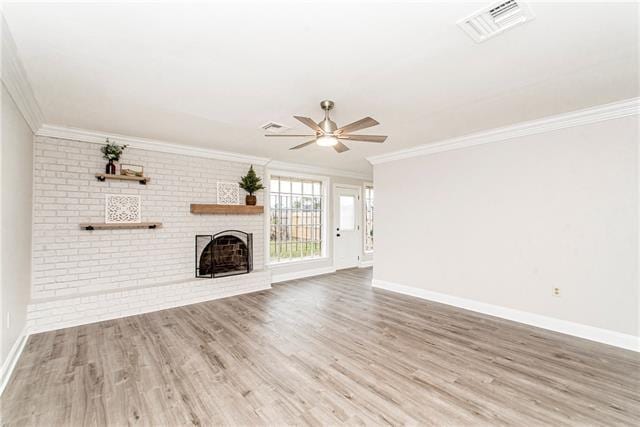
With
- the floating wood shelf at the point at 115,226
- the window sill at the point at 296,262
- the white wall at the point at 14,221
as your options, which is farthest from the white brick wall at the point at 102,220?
the window sill at the point at 296,262

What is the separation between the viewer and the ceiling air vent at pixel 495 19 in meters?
1.63

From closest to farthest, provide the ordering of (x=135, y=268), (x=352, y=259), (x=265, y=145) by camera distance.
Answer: (x=135, y=268)
(x=265, y=145)
(x=352, y=259)

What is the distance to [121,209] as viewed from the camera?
411cm

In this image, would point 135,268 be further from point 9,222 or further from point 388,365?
point 388,365

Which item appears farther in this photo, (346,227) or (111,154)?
(346,227)

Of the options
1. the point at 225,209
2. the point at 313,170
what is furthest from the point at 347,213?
the point at 225,209

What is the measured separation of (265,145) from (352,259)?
3890 mm

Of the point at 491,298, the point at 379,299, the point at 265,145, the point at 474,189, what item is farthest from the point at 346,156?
the point at 491,298

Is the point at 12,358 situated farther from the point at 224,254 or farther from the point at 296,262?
the point at 296,262

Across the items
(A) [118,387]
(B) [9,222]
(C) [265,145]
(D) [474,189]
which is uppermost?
(C) [265,145]

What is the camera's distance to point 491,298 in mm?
3947

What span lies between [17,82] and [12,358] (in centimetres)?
241

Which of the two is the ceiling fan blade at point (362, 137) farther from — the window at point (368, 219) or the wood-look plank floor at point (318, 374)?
the window at point (368, 219)

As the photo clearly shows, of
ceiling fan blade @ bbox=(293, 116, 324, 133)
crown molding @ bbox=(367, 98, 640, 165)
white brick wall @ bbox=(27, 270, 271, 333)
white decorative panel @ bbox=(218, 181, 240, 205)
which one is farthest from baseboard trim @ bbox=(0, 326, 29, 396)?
crown molding @ bbox=(367, 98, 640, 165)
